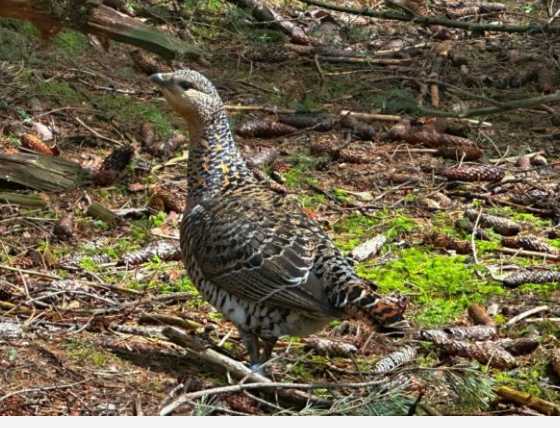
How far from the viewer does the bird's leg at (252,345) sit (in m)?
5.42

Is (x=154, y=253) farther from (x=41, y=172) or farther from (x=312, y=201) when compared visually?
(x=312, y=201)

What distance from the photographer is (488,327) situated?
238 inches

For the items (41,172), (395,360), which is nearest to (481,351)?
(395,360)

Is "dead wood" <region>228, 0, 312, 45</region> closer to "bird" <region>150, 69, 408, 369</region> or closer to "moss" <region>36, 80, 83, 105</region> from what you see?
"moss" <region>36, 80, 83, 105</region>

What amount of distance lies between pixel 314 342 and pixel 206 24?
6266 mm

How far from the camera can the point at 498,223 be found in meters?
7.67

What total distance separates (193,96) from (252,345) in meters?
1.40

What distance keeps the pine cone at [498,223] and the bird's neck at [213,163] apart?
2349 mm

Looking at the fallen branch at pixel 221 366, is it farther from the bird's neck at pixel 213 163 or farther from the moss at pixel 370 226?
the moss at pixel 370 226

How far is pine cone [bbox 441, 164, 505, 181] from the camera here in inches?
337

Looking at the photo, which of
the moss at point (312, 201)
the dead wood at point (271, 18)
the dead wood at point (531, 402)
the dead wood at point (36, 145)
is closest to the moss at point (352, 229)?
the moss at point (312, 201)

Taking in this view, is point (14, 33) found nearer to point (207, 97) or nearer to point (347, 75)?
point (347, 75)
